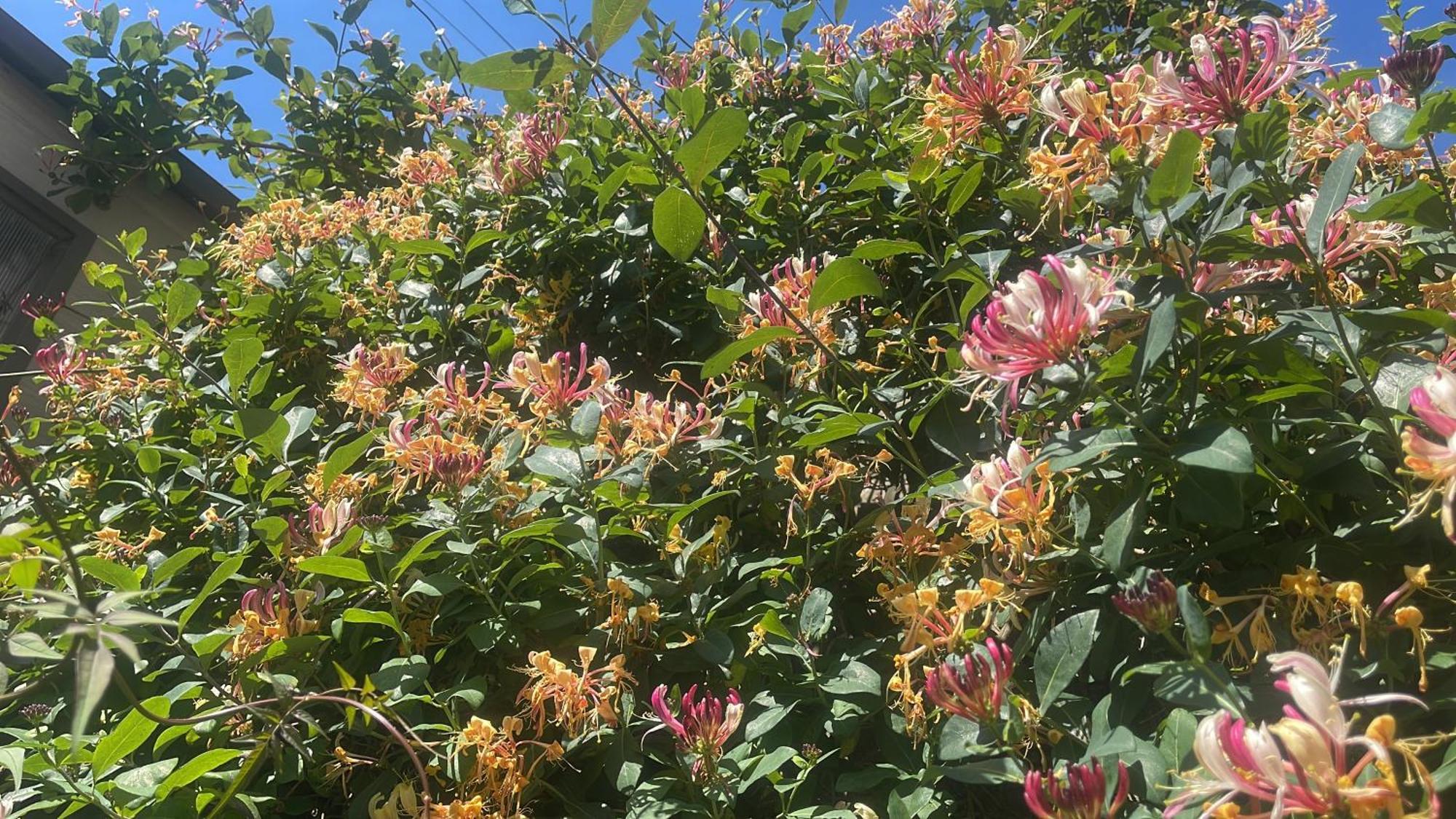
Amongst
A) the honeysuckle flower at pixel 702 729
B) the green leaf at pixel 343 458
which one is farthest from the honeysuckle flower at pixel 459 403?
the honeysuckle flower at pixel 702 729

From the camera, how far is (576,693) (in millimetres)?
1065

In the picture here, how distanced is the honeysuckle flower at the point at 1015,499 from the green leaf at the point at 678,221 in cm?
49

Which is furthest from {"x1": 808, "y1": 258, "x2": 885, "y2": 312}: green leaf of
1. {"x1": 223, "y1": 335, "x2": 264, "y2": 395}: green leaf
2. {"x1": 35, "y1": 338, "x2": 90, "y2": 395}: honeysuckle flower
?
{"x1": 35, "y1": 338, "x2": 90, "y2": 395}: honeysuckle flower

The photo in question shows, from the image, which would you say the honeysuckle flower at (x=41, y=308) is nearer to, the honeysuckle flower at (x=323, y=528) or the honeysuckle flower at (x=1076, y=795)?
the honeysuckle flower at (x=323, y=528)

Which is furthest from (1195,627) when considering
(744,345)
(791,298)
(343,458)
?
(343,458)

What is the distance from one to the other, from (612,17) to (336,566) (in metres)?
0.72

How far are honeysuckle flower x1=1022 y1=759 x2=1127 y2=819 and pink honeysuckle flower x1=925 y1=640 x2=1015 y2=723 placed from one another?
10cm

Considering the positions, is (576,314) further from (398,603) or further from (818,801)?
(818,801)

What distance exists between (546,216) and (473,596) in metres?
0.93

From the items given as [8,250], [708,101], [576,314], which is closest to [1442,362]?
[576,314]

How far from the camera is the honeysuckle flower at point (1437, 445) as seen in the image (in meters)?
0.62

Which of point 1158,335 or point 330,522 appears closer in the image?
point 1158,335

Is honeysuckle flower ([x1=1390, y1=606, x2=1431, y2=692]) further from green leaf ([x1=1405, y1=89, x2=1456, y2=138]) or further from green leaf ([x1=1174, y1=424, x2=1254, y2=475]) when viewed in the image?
green leaf ([x1=1405, y1=89, x2=1456, y2=138])

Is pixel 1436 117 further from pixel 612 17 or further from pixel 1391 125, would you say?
pixel 612 17
